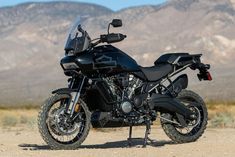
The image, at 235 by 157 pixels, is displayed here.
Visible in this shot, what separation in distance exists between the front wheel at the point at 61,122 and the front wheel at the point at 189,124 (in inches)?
66.2

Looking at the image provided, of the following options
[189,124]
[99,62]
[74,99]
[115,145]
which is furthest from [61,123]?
[189,124]

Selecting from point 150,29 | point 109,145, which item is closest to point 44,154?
point 109,145

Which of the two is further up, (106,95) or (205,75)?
(205,75)

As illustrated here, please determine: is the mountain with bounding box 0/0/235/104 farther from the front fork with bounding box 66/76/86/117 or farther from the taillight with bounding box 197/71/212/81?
the front fork with bounding box 66/76/86/117

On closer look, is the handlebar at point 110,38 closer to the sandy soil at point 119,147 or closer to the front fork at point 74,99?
the front fork at point 74,99

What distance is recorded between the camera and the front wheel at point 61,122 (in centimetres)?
1086

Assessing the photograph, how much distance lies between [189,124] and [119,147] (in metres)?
1.34

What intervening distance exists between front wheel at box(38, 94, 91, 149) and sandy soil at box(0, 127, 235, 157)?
0.21 metres

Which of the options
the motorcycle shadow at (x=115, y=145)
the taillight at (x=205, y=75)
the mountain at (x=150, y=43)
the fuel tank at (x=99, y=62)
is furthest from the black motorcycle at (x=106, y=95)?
the mountain at (x=150, y=43)

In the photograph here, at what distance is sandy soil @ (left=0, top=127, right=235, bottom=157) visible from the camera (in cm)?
1027

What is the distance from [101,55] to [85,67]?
1.11ft

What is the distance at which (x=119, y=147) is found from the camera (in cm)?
1198

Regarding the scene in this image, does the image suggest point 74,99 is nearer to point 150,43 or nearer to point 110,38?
point 110,38

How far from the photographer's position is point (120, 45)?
14738 centimetres
